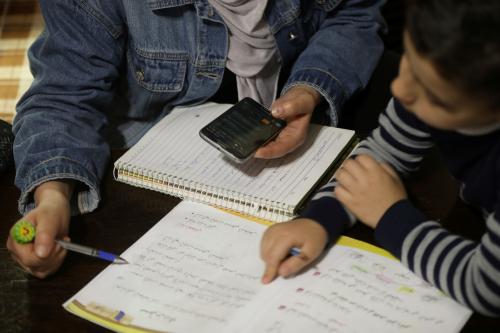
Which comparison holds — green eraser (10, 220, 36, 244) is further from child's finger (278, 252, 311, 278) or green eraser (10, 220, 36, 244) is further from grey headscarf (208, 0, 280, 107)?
grey headscarf (208, 0, 280, 107)

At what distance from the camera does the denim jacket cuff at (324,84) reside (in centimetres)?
105

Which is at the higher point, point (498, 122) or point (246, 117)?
point (498, 122)

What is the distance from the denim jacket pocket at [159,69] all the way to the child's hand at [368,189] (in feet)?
1.32

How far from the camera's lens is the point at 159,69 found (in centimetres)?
111

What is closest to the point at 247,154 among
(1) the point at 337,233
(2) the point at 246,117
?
(2) the point at 246,117

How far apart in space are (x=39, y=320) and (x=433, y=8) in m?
0.58

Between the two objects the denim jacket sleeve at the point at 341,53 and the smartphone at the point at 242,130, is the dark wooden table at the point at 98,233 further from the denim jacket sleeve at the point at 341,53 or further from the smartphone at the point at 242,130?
the denim jacket sleeve at the point at 341,53

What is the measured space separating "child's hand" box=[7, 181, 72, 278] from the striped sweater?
1.10 feet

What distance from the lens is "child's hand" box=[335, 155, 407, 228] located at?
31.7 inches

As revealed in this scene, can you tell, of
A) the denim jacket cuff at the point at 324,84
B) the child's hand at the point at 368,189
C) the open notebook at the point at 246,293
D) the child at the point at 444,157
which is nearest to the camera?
the child at the point at 444,157

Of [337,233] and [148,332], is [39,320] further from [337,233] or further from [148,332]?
[337,233]

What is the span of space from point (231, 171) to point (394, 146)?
24 centimetres

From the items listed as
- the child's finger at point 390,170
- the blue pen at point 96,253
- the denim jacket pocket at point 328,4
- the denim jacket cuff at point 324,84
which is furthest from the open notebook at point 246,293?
the denim jacket pocket at point 328,4

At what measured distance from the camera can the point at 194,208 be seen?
2.92ft
